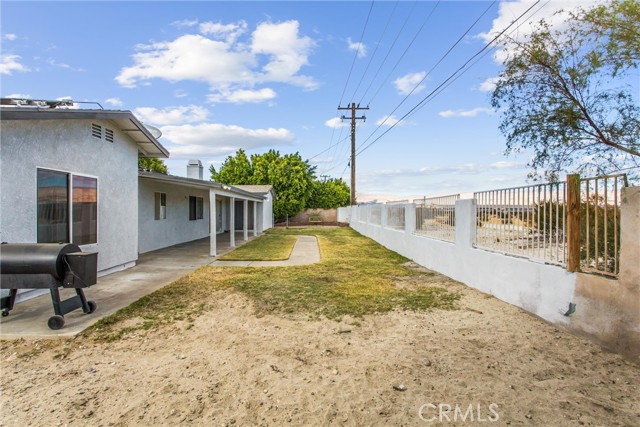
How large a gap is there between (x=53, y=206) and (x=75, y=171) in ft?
2.86

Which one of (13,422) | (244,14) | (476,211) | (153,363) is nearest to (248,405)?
(153,363)

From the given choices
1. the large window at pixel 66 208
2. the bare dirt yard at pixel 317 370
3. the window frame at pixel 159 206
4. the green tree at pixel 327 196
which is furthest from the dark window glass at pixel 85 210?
the green tree at pixel 327 196

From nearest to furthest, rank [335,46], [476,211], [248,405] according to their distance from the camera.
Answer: [248,405]
[476,211]
[335,46]

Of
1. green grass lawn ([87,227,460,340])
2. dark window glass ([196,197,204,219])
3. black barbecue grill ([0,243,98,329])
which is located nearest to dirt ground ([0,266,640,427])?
green grass lawn ([87,227,460,340])

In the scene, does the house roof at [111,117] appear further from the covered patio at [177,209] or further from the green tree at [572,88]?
the green tree at [572,88]

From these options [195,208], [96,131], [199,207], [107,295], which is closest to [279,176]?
[199,207]

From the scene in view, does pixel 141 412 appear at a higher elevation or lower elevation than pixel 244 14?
lower

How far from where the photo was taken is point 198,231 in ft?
56.7

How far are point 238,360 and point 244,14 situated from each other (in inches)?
462

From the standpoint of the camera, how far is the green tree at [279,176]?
31531mm

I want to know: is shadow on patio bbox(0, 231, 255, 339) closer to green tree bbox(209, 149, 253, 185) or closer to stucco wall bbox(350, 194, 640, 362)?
stucco wall bbox(350, 194, 640, 362)

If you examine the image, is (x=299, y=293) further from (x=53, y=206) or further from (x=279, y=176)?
(x=279, y=176)

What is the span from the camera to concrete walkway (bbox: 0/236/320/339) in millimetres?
4590

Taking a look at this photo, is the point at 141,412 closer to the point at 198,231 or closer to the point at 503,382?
the point at 503,382
